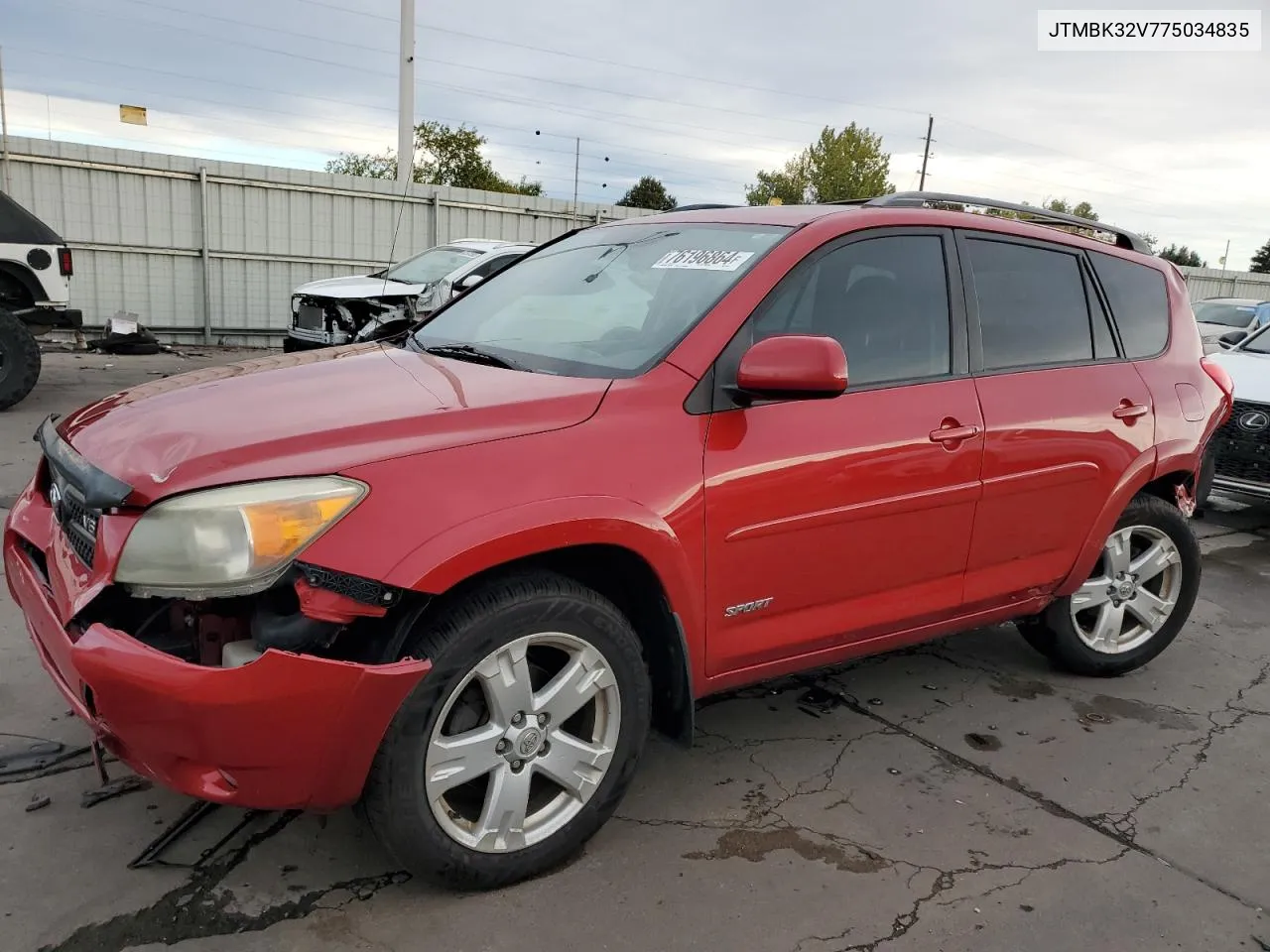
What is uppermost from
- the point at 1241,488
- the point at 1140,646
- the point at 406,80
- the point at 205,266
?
the point at 406,80

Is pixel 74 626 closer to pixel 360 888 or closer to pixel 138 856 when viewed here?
pixel 138 856

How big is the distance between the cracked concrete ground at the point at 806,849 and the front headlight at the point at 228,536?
0.84 metres

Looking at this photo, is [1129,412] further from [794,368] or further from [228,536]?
[228,536]

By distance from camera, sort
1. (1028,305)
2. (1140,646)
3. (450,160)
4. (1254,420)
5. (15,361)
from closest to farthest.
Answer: (1028,305) → (1140,646) → (1254,420) → (15,361) → (450,160)

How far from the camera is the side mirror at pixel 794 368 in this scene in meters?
2.51

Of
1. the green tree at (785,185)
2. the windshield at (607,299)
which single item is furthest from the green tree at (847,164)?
the windshield at (607,299)

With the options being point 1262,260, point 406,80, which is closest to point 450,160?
point 406,80

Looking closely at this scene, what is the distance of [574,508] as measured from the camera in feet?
7.57

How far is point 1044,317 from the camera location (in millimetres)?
3523

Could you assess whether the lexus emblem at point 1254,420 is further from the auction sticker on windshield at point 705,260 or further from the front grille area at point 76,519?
the front grille area at point 76,519

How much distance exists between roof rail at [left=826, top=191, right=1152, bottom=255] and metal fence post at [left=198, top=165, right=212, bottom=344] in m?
12.4

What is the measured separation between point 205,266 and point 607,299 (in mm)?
12560

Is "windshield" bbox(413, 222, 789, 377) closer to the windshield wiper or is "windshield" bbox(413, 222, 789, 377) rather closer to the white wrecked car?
the windshield wiper

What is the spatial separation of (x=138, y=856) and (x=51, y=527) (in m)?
0.87
